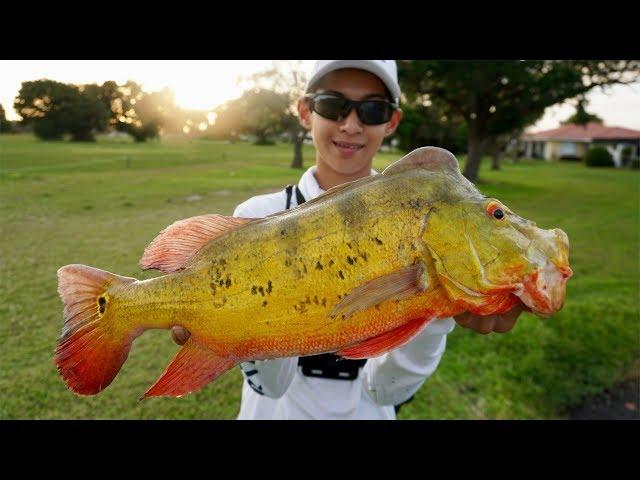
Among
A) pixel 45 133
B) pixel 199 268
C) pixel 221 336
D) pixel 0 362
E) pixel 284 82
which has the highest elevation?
pixel 284 82

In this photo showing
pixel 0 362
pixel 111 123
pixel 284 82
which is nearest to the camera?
pixel 111 123

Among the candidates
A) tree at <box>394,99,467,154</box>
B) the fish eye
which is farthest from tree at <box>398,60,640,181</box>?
the fish eye

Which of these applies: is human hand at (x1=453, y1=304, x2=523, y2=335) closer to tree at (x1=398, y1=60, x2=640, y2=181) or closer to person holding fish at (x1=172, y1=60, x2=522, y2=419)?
person holding fish at (x1=172, y1=60, x2=522, y2=419)

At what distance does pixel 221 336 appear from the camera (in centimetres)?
144

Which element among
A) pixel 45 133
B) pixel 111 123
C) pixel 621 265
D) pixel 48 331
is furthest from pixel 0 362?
pixel 621 265

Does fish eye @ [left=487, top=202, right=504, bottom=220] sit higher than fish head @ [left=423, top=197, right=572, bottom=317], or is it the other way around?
fish eye @ [left=487, top=202, right=504, bottom=220]

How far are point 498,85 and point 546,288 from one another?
1624 centimetres

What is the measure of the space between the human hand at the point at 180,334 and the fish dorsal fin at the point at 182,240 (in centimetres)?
19

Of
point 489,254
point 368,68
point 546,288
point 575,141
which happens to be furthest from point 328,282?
point 575,141

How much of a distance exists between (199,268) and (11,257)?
5.97 m

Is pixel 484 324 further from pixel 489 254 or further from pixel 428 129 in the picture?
pixel 428 129

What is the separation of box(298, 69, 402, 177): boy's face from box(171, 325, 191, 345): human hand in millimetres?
1285

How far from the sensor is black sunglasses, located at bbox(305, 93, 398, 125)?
2244 mm
